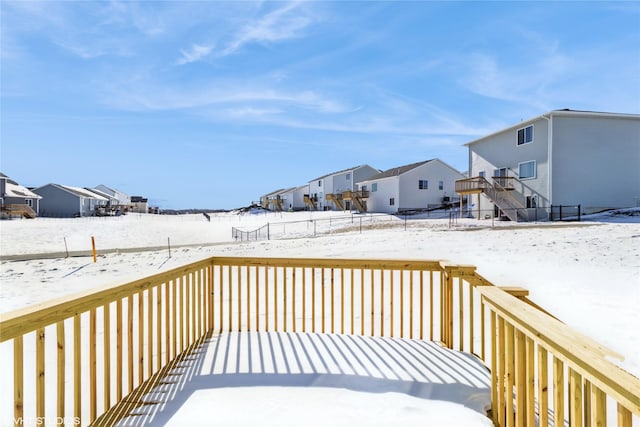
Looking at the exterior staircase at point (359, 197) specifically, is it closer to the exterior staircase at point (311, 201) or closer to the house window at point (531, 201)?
the exterior staircase at point (311, 201)

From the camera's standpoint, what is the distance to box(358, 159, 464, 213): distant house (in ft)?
121

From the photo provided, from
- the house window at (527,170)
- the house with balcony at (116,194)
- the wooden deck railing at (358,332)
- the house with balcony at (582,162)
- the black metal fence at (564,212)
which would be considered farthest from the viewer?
the house with balcony at (116,194)

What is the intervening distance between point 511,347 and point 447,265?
1957 mm

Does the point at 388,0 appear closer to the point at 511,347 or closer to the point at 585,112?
the point at 511,347

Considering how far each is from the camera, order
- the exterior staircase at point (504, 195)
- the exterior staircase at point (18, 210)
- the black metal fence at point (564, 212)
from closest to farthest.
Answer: the black metal fence at point (564, 212) < the exterior staircase at point (504, 195) < the exterior staircase at point (18, 210)

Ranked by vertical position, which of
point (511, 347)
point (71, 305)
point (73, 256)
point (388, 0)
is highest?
point (388, 0)

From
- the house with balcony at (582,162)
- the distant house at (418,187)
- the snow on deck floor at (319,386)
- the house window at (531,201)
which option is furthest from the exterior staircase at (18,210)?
the house window at (531,201)

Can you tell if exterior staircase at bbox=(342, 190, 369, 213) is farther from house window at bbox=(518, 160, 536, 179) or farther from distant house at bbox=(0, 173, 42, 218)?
distant house at bbox=(0, 173, 42, 218)

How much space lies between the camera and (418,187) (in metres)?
37.6

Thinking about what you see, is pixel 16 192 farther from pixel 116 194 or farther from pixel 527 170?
pixel 527 170

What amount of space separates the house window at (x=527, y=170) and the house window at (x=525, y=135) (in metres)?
1.51

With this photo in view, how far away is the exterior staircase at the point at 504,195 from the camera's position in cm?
2355

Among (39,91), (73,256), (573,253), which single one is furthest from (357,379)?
(73,256)

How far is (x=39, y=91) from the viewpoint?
1025 cm
